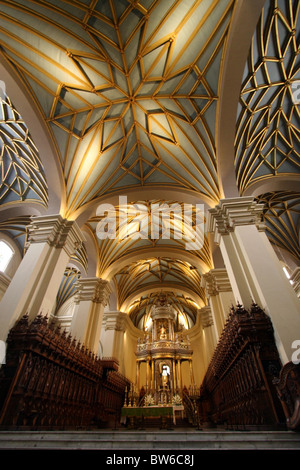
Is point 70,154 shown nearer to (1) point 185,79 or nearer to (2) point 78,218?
(2) point 78,218

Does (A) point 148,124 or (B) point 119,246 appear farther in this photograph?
(B) point 119,246

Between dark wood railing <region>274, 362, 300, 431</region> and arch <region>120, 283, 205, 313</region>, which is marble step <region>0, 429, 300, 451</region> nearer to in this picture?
dark wood railing <region>274, 362, 300, 431</region>

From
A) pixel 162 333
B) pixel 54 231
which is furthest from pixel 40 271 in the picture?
pixel 162 333

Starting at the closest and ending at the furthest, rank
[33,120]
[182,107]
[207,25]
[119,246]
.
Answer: [207,25] → [33,120] → [182,107] → [119,246]

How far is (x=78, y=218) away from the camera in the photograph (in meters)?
10.2

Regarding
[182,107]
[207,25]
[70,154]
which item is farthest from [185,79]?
[70,154]

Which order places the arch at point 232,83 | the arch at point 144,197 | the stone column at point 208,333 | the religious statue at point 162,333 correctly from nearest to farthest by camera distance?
1. the arch at point 232,83
2. the arch at point 144,197
3. the stone column at point 208,333
4. the religious statue at point 162,333

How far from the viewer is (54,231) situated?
347 inches

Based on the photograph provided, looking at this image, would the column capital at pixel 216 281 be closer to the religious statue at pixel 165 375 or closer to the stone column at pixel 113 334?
the stone column at pixel 113 334

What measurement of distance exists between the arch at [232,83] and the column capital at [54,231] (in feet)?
20.6

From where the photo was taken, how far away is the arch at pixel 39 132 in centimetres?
748

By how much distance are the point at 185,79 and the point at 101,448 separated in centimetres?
1021

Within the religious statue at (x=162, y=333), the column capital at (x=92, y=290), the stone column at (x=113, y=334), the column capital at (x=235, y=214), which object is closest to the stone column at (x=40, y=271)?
the column capital at (x=92, y=290)

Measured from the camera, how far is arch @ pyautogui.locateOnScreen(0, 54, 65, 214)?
24.5ft
